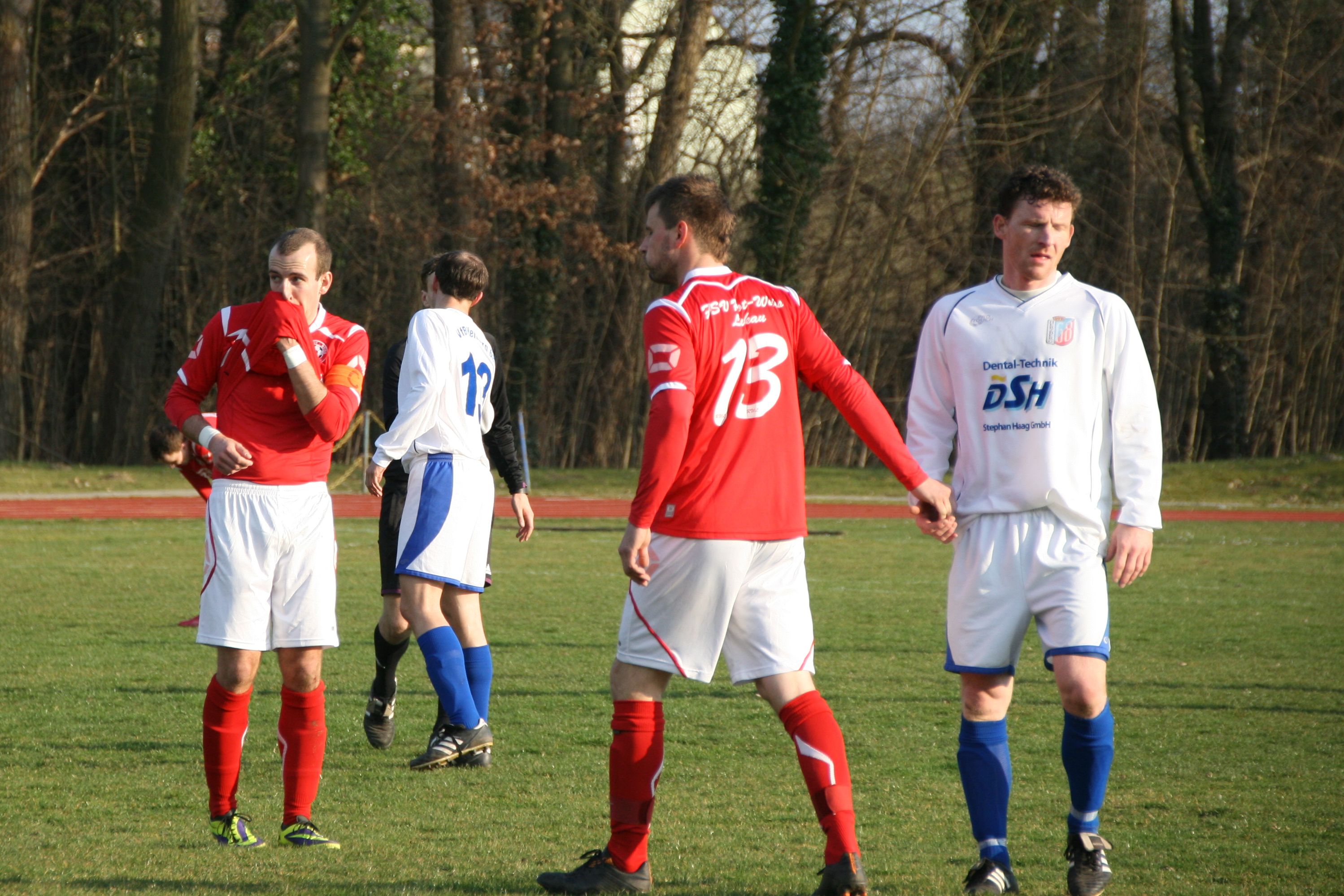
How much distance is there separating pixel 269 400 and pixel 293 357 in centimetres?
25

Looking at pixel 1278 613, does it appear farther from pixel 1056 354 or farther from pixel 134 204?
pixel 134 204

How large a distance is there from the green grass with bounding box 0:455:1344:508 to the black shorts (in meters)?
15.5

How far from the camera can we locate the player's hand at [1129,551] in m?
3.61

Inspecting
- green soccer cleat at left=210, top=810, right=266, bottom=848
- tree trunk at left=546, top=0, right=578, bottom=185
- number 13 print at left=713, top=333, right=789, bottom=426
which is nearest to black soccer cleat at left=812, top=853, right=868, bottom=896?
number 13 print at left=713, top=333, right=789, bottom=426

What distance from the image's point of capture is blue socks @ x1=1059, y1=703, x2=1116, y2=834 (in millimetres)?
3621

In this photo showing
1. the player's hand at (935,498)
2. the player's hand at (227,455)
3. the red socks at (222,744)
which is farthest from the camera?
the red socks at (222,744)

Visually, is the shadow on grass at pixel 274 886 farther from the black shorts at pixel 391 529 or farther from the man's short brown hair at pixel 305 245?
the black shorts at pixel 391 529

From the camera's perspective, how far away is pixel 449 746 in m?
5.14

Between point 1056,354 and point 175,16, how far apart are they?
23.1m

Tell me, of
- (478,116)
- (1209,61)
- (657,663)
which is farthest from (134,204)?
(657,663)

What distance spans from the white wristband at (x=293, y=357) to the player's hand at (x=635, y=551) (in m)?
1.25

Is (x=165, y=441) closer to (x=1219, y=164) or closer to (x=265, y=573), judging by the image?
(x=265, y=573)

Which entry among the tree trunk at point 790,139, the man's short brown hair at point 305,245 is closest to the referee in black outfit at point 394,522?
the man's short brown hair at point 305,245

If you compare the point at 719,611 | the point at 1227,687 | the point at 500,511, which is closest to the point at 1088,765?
the point at 719,611
